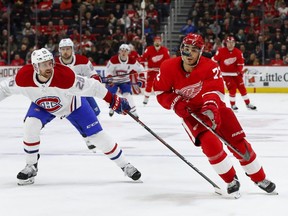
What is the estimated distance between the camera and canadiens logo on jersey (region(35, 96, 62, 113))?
5.14 meters

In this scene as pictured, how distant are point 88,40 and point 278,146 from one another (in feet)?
34.1

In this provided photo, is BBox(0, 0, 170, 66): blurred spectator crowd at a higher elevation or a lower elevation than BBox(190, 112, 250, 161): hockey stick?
lower

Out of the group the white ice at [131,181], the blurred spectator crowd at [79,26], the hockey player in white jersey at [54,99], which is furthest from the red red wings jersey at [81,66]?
the blurred spectator crowd at [79,26]

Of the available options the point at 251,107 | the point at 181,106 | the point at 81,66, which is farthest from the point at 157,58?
the point at 181,106

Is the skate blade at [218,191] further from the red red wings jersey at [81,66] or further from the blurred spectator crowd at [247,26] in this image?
the blurred spectator crowd at [247,26]

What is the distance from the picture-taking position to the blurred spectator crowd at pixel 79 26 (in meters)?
16.9

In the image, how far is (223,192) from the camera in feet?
15.5

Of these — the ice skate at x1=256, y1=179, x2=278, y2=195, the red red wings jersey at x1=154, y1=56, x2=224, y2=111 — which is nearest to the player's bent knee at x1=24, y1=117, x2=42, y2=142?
the red red wings jersey at x1=154, y1=56, x2=224, y2=111

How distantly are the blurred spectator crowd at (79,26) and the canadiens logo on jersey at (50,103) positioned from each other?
11.2m

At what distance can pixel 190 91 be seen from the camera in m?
4.66

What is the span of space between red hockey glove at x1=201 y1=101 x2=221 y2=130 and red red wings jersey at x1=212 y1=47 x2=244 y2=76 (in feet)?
26.2

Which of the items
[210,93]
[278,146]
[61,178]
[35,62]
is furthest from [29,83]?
[278,146]

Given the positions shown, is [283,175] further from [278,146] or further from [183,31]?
[183,31]

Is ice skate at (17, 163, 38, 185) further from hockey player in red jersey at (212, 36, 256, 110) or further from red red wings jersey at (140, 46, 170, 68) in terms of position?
red red wings jersey at (140, 46, 170, 68)
